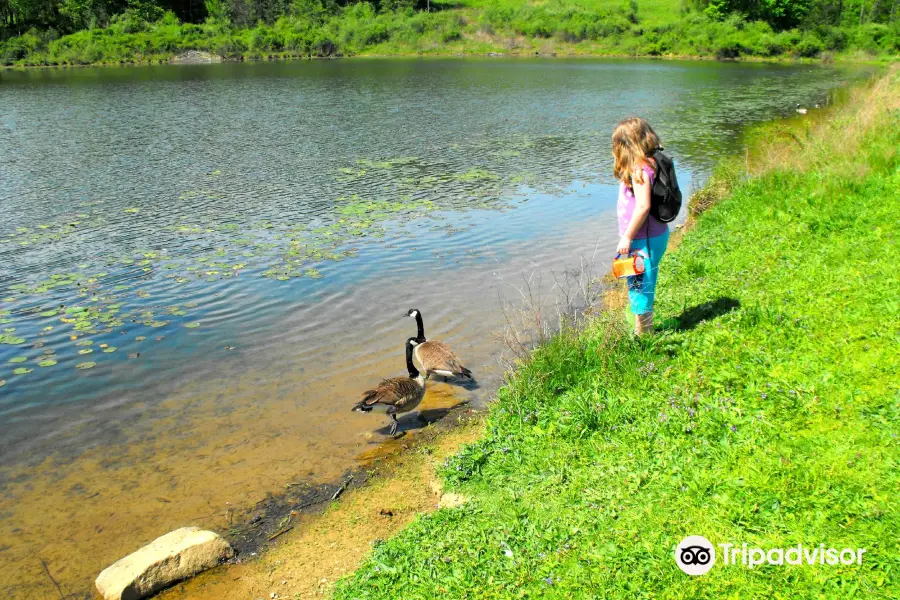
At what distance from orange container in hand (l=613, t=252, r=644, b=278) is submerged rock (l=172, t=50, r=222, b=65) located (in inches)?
3718

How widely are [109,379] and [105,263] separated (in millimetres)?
5559

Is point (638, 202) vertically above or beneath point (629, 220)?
above

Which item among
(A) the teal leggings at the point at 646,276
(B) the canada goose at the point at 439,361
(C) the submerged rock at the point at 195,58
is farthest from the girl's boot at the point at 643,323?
(C) the submerged rock at the point at 195,58

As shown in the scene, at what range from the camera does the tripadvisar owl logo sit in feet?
14.6

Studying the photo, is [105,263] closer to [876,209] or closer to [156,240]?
[156,240]

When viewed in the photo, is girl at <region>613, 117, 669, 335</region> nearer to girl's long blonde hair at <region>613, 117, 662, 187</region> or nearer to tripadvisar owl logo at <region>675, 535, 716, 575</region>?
girl's long blonde hair at <region>613, 117, 662, 187</region>

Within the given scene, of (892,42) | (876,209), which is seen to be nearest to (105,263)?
(876,209)

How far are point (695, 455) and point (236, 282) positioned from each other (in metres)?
10.4

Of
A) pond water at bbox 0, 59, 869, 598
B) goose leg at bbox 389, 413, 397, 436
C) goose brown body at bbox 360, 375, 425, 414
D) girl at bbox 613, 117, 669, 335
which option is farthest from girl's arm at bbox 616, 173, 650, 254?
goose leg at bbox 389, 413, 397, 436

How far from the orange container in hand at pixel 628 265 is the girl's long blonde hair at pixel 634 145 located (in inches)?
31.9

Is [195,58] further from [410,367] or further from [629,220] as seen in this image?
[629,220]

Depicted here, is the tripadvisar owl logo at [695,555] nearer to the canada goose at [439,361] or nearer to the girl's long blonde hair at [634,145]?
the girl's long blonde hair at [634,145]

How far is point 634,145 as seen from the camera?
659 centimetres

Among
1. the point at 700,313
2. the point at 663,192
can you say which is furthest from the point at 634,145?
the point at 700,313
